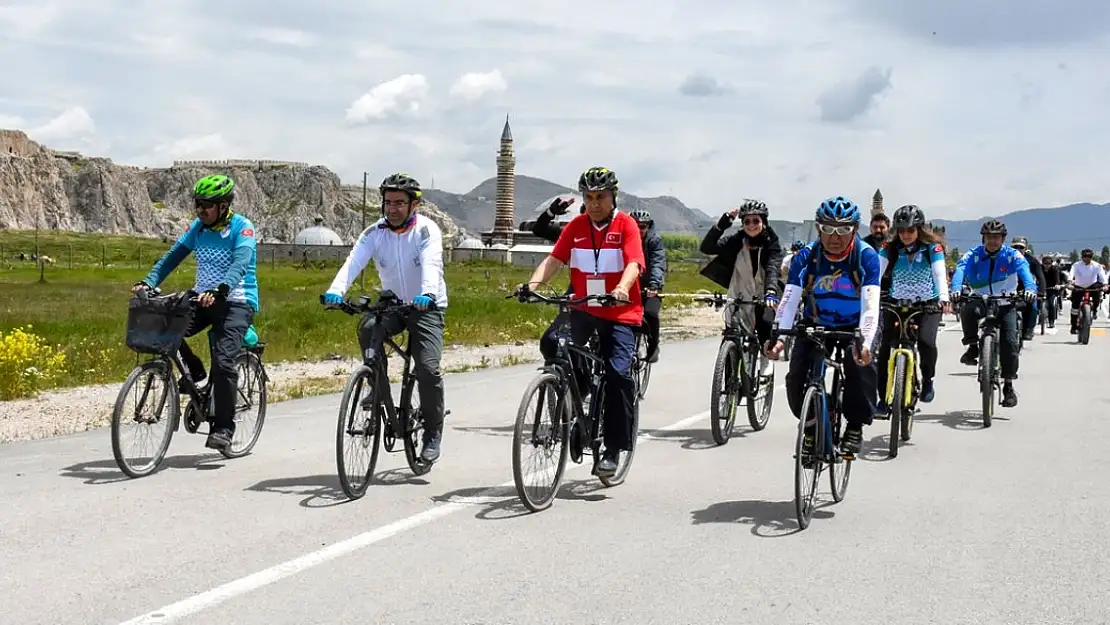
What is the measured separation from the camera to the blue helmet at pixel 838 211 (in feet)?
23.6

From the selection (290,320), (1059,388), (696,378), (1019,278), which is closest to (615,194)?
(1019,278)

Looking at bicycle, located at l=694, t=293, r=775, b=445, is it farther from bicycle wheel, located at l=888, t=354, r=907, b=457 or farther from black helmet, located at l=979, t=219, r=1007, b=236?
black helmet, located at l=979, t=219, r=1007, b=236

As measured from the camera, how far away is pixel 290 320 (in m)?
26.5

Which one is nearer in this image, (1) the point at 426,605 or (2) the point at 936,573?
(1) the point at 426,605

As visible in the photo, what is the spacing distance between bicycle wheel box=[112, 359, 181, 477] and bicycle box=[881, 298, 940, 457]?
17.9 ft

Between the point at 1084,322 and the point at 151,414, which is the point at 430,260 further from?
the point at 1084,322

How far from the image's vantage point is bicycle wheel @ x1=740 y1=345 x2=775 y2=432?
10734mm

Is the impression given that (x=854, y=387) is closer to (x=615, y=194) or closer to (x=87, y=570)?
(x=615, y=194)

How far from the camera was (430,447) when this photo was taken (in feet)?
26.5

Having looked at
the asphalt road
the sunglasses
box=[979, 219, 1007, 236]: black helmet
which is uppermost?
box=[979, 219, 1007, 236]: black helmet

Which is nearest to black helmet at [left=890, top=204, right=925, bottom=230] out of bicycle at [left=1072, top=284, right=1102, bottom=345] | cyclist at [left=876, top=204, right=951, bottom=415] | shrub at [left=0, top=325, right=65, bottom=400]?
cyclist at [left=876, top=204, right=951, bottom=415]

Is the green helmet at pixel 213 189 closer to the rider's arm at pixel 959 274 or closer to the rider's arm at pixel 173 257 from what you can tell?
the rider's arm at pixel 173 257

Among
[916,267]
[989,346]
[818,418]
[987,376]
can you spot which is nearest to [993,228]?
[989,346]

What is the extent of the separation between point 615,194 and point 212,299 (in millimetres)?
2769
